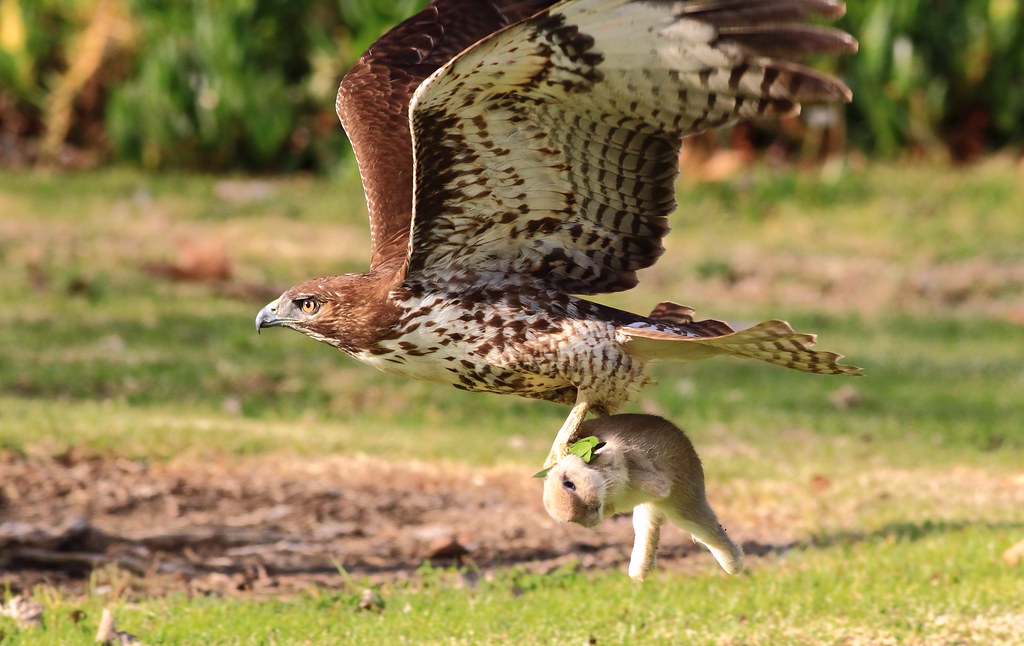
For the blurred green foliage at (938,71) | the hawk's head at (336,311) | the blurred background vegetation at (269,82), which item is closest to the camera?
the hawk's head at (336,311)

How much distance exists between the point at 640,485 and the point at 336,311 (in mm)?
1160

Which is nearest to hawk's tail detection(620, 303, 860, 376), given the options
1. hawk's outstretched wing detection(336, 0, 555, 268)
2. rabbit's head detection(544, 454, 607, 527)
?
rabbit's head detection(544, 454, 607, 527)

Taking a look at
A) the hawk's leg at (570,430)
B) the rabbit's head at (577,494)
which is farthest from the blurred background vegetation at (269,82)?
the rabbit's head at (577,494)

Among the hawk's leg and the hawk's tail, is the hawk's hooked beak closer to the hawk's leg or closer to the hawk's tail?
the hawk's leg

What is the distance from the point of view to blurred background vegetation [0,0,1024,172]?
13516 mm

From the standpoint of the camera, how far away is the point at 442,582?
5.69 metres

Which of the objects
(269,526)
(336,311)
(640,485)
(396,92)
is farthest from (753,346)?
(269,526)

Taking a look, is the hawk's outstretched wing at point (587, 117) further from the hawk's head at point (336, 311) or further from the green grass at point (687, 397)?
the green grass at point (687, 397)

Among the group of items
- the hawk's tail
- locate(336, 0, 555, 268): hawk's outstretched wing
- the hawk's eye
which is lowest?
the hawk's eye

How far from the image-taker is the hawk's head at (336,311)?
4914mm

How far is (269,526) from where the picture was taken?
21.2ft

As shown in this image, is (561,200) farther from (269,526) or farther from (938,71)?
(938,71)

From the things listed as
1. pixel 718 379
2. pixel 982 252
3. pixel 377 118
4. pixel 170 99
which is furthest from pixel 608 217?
pixel 170 99

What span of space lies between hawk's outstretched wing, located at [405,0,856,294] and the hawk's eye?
0.36 metres
